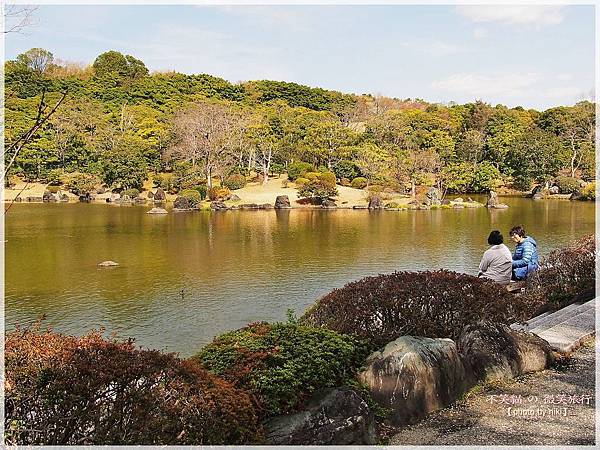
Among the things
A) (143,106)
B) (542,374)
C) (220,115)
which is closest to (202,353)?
(542,374)

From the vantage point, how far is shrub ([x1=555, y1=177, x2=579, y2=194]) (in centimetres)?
3356

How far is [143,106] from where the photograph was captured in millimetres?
44219

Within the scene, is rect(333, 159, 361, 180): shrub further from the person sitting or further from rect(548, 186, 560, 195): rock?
the person sitting

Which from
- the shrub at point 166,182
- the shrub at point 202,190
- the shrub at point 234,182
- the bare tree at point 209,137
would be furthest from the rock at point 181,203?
the shrub at point 166,182

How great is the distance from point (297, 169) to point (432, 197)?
349 inches

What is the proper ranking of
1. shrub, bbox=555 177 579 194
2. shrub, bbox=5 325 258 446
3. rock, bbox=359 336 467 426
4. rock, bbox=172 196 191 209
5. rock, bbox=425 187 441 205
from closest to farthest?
shrub, bbox=5 325 258 446
rock, bbox=359 336 467 426
rock, bbox=172 196 191 209
rock, bbox=425 187 441 205
shrub, bbox=555 177 579 194

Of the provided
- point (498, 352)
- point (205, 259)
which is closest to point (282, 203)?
point (205, 259)

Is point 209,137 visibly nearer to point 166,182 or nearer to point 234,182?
point 234,182

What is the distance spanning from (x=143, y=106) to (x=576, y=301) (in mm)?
42578

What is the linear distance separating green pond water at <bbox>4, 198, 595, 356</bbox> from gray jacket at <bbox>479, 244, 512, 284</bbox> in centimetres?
325

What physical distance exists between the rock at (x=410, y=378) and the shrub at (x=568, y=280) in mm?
3110

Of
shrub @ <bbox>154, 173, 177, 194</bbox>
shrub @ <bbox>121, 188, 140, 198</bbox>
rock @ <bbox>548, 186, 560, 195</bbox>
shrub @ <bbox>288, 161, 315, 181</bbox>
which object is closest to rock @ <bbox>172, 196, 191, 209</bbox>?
shrub @ <bbox>121, 188, 140, 198</bbox>

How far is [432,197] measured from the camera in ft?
96.8

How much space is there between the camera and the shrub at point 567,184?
110 feet
